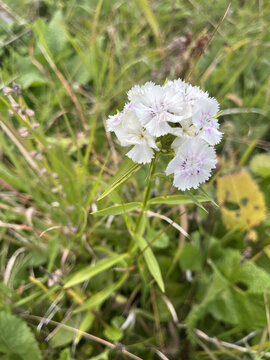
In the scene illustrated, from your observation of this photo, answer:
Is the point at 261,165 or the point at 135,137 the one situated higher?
the point at 261,165

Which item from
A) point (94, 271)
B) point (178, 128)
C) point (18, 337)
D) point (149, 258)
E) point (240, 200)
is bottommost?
point (18, 337)

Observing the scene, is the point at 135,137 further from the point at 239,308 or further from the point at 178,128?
the point at 239,308

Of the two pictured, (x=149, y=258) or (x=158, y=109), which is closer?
(x=158, y=109)

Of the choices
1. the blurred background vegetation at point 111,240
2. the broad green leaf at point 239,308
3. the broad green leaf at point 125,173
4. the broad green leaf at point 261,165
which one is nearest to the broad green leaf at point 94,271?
the blurred background vegetation at point 111,240

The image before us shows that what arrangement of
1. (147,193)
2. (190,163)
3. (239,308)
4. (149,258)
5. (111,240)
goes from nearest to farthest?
1. (190,163)
2. (147,193)
3. (149,258)
4. (239,308)
5. (111,240)

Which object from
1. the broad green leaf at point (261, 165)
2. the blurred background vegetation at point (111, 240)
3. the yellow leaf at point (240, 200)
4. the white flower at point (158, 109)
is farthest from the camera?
the broad green leaf at point (261, 165)

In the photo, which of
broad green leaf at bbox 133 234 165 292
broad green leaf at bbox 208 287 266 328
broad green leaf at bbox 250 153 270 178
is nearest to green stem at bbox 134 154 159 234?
broad green leaf at bbox 133 234 165 292

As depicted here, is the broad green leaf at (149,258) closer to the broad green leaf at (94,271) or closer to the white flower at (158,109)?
the broad green leaf at (94,271)

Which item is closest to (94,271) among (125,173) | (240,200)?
(125,173)
